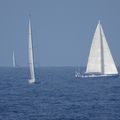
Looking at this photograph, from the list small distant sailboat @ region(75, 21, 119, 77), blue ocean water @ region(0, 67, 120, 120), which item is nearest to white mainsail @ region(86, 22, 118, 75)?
small distant sailboat @ region(75, 21, 119, 77)

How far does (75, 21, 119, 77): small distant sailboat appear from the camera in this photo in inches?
4481

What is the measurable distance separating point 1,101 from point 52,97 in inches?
254

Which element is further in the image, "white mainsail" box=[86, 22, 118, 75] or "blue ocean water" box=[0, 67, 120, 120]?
"white mainsail" box=[86, 22, 118, 75]

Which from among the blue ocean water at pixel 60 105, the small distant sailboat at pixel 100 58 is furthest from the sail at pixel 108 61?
the blue ocean water at pixel 60 105

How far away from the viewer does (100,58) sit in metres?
114

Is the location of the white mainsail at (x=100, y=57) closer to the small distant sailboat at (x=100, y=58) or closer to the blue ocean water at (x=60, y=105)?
the small distant sailboat at (x=100, y=58)

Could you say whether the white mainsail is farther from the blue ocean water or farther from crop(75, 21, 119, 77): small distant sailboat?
the blue ocean water

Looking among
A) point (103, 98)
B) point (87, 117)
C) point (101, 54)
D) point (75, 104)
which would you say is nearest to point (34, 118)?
point (87, 117)

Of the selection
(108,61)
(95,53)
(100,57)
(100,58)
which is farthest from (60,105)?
(108,61)

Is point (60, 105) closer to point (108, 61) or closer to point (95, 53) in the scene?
point (95, 53)

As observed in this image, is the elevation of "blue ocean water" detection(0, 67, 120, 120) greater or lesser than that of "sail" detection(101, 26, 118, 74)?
lesser

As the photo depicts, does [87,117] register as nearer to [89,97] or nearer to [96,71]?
[89,97]

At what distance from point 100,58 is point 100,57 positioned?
0.94ft

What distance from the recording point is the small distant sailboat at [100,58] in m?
114
